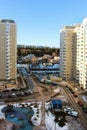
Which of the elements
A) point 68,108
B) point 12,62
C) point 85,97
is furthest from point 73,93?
point 12,62

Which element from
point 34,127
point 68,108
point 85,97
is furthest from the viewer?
point 85,97

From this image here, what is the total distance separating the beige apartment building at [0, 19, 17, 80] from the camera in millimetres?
37188

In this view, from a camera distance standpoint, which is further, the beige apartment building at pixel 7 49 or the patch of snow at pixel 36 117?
the beige apartment building at pixel 7 49

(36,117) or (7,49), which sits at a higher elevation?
(7,49)

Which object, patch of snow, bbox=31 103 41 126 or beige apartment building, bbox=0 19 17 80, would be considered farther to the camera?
beige apartment building, bbox=0 19 17 80

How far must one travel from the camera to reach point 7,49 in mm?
37438

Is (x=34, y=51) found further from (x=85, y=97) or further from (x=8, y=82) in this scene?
(x=85, y=97)

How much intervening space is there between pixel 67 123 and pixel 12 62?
843 inches

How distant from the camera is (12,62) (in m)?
38.2

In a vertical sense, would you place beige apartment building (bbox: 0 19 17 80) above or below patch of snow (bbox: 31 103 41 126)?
above

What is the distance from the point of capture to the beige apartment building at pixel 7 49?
3719 cm

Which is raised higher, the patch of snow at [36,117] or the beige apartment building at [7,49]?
the beige apartment building at [7,49]

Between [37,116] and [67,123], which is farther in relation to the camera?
[37,116]

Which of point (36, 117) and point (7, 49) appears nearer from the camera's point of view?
point (36, 117)
